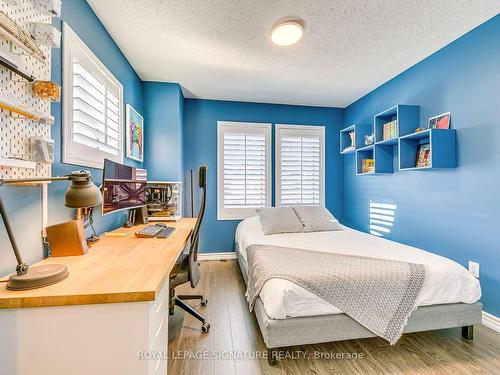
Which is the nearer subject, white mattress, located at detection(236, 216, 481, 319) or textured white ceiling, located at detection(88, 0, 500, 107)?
Result: white mattress, located at detection(236, 216, 481, 319)

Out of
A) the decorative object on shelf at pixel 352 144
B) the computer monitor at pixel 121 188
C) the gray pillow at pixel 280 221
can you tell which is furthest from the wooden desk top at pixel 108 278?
the decorative object on shelf at pixel 352 144

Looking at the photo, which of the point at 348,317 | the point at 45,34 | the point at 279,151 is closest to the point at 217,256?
the point at 279,151

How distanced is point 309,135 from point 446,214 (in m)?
2.24

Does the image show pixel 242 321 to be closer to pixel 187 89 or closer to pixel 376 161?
pixel 376 161

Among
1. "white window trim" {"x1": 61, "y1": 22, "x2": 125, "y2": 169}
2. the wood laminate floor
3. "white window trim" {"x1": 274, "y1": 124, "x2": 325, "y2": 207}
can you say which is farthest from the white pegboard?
Answer: "white window trim" {"x1": 274, "y1": 124, "x2": 325, "y2": 207}

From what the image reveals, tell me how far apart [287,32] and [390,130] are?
5.76 feet

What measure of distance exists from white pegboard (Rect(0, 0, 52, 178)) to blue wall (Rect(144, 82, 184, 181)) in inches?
75.3

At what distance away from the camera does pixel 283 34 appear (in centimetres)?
214

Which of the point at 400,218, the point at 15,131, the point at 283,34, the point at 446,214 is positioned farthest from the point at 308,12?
the point at 400,218

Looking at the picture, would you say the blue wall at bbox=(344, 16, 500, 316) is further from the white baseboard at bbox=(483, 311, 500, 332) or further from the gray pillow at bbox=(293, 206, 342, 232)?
the gray pillow at bbox=(293, 206, 342, 232)

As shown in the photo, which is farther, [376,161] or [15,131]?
[376,161]

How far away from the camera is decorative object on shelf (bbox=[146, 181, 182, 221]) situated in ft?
9.37

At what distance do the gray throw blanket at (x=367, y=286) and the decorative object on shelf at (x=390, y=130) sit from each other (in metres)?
1.73

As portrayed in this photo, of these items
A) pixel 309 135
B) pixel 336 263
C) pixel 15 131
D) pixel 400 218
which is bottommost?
pixel 336 263
